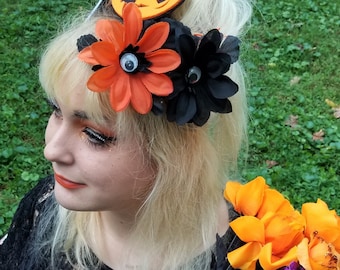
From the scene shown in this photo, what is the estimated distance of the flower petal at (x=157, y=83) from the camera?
1.34m

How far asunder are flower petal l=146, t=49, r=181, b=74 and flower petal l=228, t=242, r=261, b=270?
19.1 inches

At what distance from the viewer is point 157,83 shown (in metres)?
1.34

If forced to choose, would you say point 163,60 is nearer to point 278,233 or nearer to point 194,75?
point 194,75

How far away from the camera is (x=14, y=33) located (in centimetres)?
459

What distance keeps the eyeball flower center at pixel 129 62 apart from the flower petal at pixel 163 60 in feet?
0.09

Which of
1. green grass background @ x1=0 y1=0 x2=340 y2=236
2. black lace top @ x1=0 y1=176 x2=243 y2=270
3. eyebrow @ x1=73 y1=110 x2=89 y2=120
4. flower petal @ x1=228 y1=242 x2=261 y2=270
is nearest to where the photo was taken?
eyebrow @ x1=73 y1=110 x2=89 y2=120

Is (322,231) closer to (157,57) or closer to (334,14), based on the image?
(157,57)

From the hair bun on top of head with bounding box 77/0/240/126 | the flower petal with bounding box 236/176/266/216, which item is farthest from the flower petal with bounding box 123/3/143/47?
the flower petal with bounding box 236/176/266/216

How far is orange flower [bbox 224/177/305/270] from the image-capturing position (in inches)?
59.1

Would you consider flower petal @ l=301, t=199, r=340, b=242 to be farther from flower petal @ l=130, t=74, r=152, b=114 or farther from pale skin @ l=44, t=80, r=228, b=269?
flower petal @ l=130, t=74, r=152, b=114

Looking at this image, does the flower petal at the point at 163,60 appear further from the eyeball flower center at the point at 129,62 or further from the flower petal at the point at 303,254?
the flower petal at the point at 303,254

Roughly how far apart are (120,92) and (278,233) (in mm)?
511

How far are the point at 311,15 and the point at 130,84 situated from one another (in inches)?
166

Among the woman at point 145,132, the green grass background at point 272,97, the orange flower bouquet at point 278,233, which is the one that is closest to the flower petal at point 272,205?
the orange flower bouquet at point 278,233
